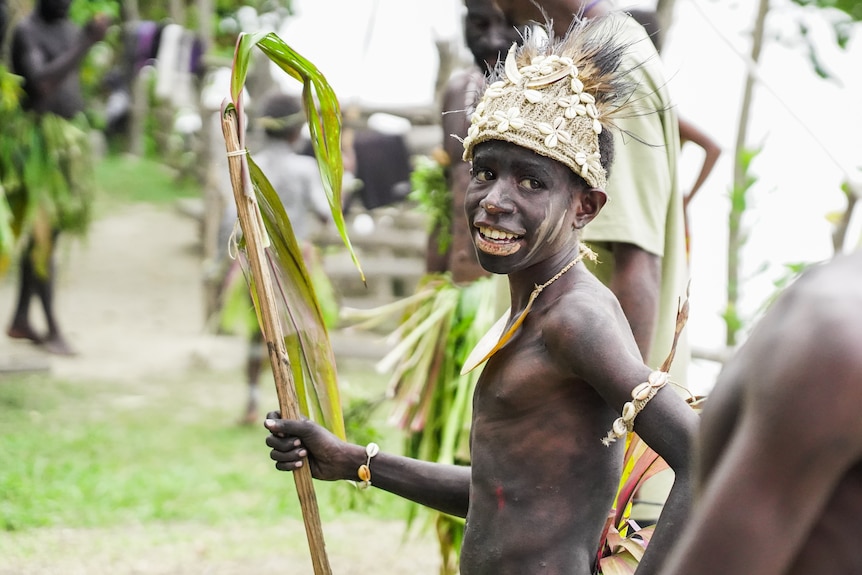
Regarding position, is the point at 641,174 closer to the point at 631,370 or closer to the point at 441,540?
the point at 631,370

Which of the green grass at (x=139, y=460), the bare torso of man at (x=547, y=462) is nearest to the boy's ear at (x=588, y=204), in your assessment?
the bare torso of man at (x=547, y=462)

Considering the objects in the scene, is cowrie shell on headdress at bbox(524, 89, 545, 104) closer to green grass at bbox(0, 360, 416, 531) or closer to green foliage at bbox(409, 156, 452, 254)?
green grass at bbox(0, 360, 416, 531)

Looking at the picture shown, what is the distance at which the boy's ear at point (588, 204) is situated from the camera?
2080 mm

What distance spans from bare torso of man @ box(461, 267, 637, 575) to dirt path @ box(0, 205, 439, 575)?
2.63 meters

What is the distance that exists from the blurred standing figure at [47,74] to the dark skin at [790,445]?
7592 millimetres

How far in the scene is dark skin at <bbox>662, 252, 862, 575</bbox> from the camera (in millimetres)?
903

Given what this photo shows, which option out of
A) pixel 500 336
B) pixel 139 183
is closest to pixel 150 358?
pixel 500 336

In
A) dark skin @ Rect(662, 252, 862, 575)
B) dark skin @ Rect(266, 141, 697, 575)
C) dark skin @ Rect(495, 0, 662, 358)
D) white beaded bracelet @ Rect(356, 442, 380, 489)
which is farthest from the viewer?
dark skin @ Rect(495, 0, 662, 358)

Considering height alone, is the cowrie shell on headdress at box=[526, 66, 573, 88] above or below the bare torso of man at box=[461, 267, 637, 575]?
above

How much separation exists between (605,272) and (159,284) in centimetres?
1056

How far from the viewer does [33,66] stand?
7.89 m

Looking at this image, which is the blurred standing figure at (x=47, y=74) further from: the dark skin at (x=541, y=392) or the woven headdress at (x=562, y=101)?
the dark skin at (x=541, y=392)

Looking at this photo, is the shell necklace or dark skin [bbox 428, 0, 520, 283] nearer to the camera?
the shell necklace

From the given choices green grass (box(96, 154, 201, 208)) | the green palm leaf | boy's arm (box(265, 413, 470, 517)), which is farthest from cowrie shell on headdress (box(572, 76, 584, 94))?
green grass (box(96, 154, 201, 208))
